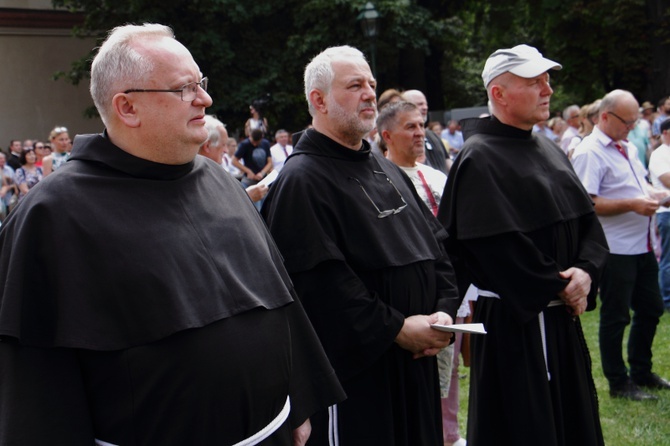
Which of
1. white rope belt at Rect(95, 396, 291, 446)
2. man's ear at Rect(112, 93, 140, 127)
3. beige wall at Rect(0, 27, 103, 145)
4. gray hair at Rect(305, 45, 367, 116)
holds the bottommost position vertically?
beige wall at Rect(0, 27, 103, 145)

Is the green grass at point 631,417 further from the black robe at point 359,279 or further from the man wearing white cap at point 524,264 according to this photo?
the black robe at point 359,279

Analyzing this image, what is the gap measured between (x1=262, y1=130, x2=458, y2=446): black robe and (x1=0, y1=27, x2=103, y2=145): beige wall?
26115 mm

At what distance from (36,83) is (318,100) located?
87.6 ft

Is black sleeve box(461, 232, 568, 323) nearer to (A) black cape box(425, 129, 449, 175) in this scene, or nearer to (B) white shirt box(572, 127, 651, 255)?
(B) white shirt box(572, 127, 651, 255)

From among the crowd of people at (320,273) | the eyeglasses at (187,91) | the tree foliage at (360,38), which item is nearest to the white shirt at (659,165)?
the crowd of people at (320,273)

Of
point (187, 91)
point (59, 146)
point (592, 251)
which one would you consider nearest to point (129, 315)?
point (187, 91)

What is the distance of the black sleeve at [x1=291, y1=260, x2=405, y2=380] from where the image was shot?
3660 mm

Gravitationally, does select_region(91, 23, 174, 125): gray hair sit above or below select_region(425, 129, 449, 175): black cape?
above

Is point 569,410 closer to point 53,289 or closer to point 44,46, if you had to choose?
point 53,289

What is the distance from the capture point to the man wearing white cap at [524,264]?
4301 mm

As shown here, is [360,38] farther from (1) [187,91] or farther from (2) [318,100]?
(1) [187,91]

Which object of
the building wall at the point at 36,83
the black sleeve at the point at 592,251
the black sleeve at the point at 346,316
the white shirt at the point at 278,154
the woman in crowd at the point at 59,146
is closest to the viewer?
the black sleeve at the point at 346,316

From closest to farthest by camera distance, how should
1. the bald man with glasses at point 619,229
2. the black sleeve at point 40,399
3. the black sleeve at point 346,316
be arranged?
1. the black sleeve at point 40,399
2. the black sleeve at point 346,316
3. the bald man with glasses at point 619,229

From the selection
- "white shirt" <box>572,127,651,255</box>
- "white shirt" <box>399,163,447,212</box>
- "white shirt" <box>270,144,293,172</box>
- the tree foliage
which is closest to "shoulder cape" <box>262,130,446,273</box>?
"white shirt" <box>399,163,447,212</box>
